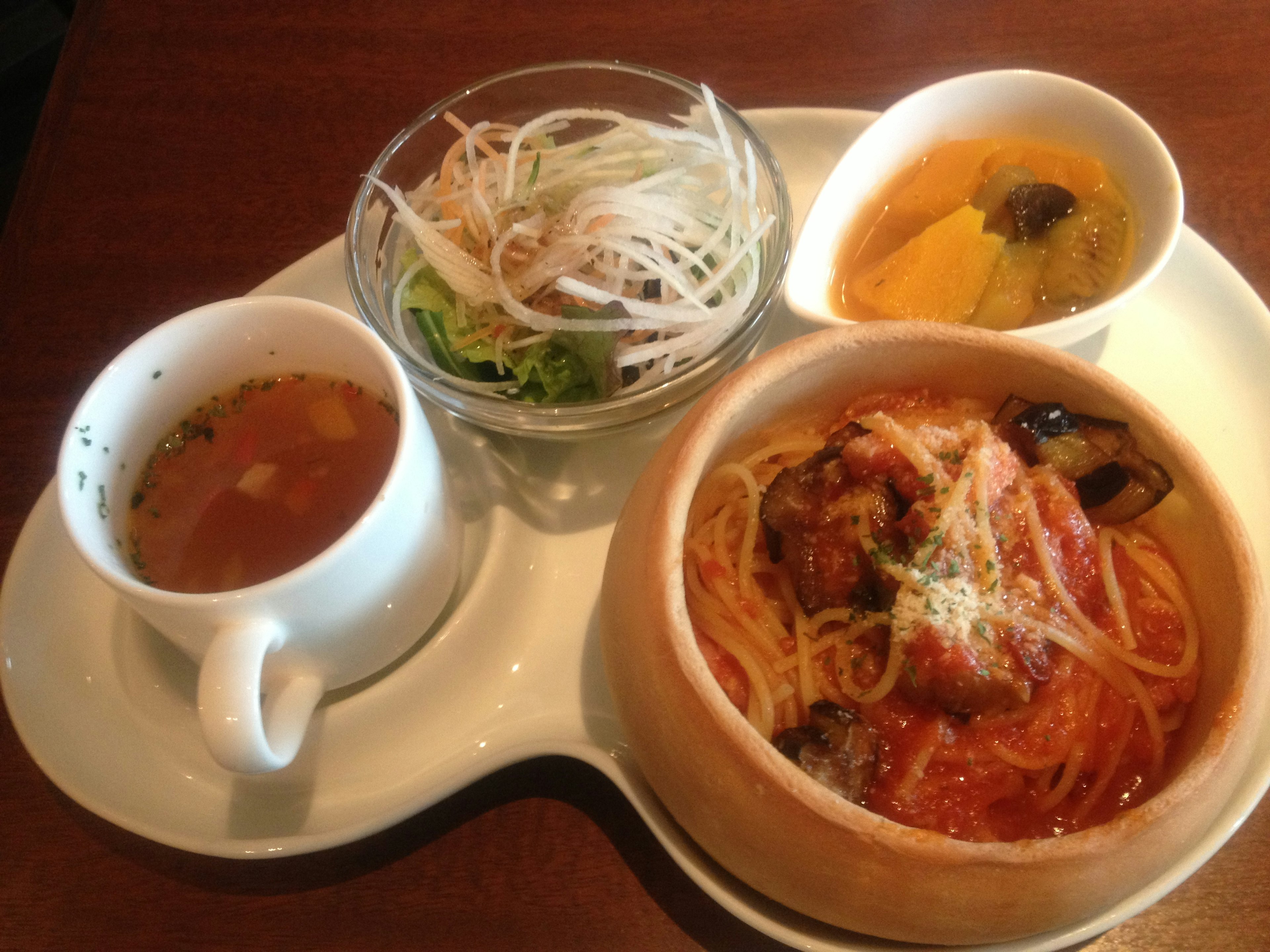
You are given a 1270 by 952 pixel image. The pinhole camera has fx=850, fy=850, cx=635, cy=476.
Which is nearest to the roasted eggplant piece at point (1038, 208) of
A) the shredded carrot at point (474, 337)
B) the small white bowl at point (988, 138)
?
the small white bowl at point (988, 138)

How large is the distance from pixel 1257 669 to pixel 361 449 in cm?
112

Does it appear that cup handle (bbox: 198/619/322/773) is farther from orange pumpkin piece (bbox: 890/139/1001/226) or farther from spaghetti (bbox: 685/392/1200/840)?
orange pumpkin piece (bbox: 890/139/1001/226)

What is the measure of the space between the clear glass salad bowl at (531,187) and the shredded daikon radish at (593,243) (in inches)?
0.6

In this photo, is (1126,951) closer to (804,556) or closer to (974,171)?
(804,556)

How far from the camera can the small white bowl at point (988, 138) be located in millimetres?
1441

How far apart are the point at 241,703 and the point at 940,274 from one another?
1.21 metres

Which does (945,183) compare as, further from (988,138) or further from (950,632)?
(950,632)

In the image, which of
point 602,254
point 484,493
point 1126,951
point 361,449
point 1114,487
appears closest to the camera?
point 1114,487

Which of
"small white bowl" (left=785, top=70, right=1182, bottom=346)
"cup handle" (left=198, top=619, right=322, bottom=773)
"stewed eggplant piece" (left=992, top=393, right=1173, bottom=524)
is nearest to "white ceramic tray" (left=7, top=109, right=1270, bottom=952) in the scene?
"small white bowl" (left=785, top=70, right=1182, bottom=346)

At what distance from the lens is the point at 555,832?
3.86 ft

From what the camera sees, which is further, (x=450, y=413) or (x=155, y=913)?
(x=450, y=413)

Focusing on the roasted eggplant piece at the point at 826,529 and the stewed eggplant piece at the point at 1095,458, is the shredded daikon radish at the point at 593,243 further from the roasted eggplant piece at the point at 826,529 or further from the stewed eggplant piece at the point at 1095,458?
the stewed eggplant piece at the point at 1095,458

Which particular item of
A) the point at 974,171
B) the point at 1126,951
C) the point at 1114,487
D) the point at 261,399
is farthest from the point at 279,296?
the point at 1126,951

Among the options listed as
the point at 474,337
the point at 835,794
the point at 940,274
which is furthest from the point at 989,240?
the point at 835,794
